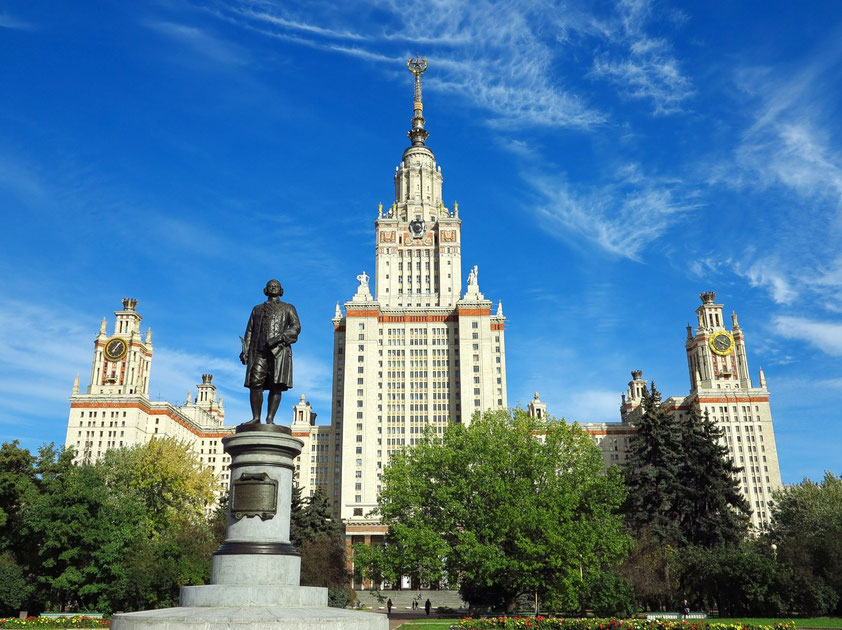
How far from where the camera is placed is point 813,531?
58781mm

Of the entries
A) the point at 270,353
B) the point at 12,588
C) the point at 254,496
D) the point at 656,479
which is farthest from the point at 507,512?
the point at 12,588

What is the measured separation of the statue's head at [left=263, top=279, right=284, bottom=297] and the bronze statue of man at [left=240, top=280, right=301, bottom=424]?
1.50ft

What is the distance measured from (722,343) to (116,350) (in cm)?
11130

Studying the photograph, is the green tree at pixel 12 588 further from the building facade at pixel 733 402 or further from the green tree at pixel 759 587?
the building facade at pixel 733 402

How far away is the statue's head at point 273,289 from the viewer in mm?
20031

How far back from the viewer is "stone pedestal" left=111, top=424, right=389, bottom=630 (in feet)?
44.2

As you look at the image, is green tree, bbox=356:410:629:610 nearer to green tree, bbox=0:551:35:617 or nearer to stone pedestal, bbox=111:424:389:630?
green tree, bbox=0:551:35:617

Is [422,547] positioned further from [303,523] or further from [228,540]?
[303,523]

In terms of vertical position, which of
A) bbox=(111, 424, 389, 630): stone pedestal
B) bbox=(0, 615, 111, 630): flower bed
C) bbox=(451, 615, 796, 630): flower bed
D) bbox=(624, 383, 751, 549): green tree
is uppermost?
bbox=(624, 383, 751, 549): green tree

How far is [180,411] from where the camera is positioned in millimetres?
135000

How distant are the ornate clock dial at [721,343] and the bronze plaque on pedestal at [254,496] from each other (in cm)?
12169

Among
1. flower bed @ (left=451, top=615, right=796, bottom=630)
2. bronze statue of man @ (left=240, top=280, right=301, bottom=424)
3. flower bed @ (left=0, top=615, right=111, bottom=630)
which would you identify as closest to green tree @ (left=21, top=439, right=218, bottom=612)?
flower bed @ (left=0, top=615, right=111, bottom=630)

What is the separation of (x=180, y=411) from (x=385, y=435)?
46.0 m

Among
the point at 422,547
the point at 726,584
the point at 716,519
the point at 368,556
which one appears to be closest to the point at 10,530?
the point at 368,556
